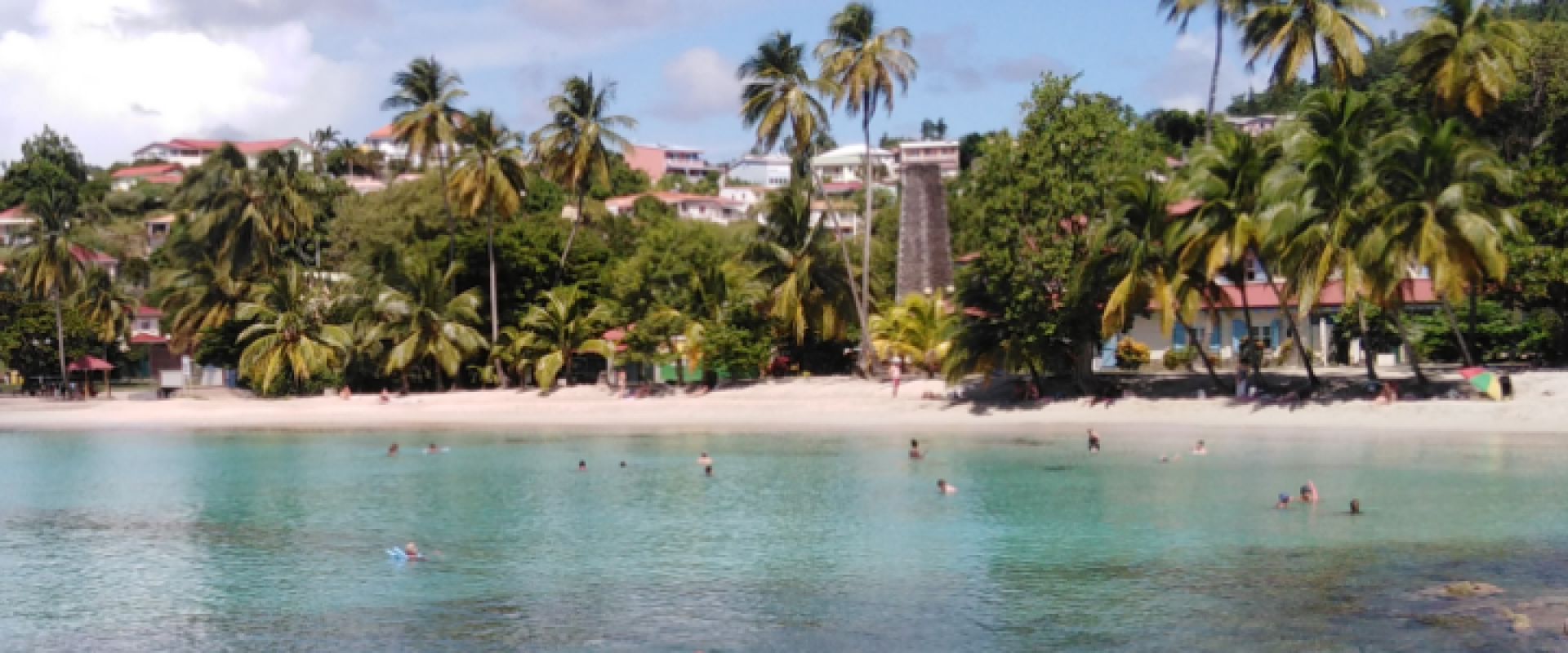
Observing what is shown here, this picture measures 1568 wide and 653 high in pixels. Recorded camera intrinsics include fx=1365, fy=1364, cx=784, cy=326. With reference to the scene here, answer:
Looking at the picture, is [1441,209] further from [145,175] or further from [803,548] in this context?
[145,175]

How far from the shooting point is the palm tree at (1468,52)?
127 ft

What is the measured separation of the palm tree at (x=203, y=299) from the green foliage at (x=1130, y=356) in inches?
1422

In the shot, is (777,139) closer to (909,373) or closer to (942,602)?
(909,373)

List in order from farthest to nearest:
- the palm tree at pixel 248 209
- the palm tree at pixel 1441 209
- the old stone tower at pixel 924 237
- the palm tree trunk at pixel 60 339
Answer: the old stone tower at pixel 924 237
the palm tree trunk at pixel 60 339
the palm tree at pixel 248 209
the palm tree at pixel 1441 209

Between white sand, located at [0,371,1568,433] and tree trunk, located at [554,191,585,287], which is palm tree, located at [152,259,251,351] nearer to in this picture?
white sand, located at [0,371,1568,433]

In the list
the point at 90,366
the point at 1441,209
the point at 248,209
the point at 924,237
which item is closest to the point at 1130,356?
the point at 1441,209

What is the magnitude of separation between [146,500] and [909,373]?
2677 centimetres

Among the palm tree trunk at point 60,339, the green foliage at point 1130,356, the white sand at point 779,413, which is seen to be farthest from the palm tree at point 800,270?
the palm tree trunk at point 60,339

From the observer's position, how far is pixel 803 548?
929 inches

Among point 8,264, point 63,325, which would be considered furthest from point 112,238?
point 63,325

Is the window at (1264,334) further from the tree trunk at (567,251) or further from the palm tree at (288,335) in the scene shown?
the palm tree at (288,335)

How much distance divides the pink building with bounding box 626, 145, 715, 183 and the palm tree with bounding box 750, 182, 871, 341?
118m

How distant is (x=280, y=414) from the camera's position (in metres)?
52.2

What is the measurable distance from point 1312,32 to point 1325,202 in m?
9.62
